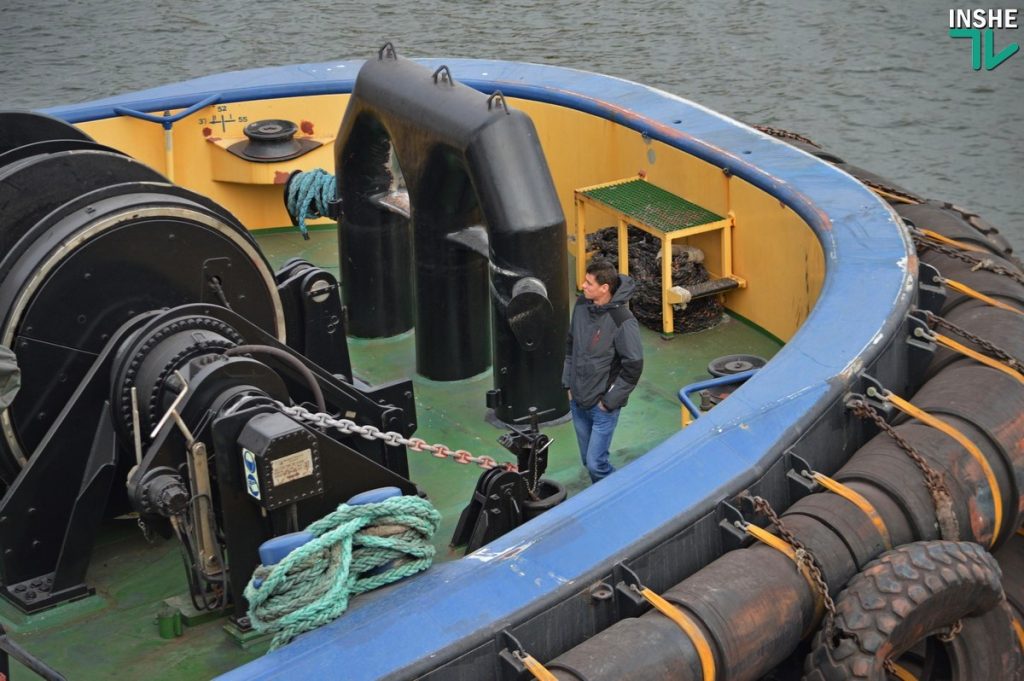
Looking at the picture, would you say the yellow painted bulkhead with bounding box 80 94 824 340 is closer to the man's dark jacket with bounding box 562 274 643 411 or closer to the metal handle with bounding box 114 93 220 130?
the metal handle with bounding box 114 93 220 130

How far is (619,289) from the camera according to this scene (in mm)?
6457

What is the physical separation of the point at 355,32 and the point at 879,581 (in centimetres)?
1620

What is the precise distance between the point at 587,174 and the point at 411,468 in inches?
111

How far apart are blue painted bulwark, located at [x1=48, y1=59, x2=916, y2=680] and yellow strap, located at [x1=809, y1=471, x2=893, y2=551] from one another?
0.16m

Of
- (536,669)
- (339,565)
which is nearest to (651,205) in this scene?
(339,565)

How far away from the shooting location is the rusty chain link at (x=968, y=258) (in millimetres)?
7266

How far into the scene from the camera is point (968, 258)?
7324 mm

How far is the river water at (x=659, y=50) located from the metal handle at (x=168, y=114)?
350 inches

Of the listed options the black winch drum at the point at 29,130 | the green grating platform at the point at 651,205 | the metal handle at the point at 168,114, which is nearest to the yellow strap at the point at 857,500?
the green grating platform at the point at 651,205

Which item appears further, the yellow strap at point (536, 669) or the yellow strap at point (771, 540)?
the yellow strap at point (771, 540)

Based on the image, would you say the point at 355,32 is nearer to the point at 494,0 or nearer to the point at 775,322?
the point at 494,0

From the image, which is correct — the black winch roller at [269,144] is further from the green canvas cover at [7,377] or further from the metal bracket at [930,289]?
the green canvas cover at [7,377]

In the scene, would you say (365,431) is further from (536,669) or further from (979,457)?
(979,457)

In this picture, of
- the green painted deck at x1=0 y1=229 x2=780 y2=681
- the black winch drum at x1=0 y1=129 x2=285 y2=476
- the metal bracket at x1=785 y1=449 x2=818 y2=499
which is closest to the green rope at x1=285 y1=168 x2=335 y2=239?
the green painted deck at x1=0 y1=229 x2=780 y2=681
